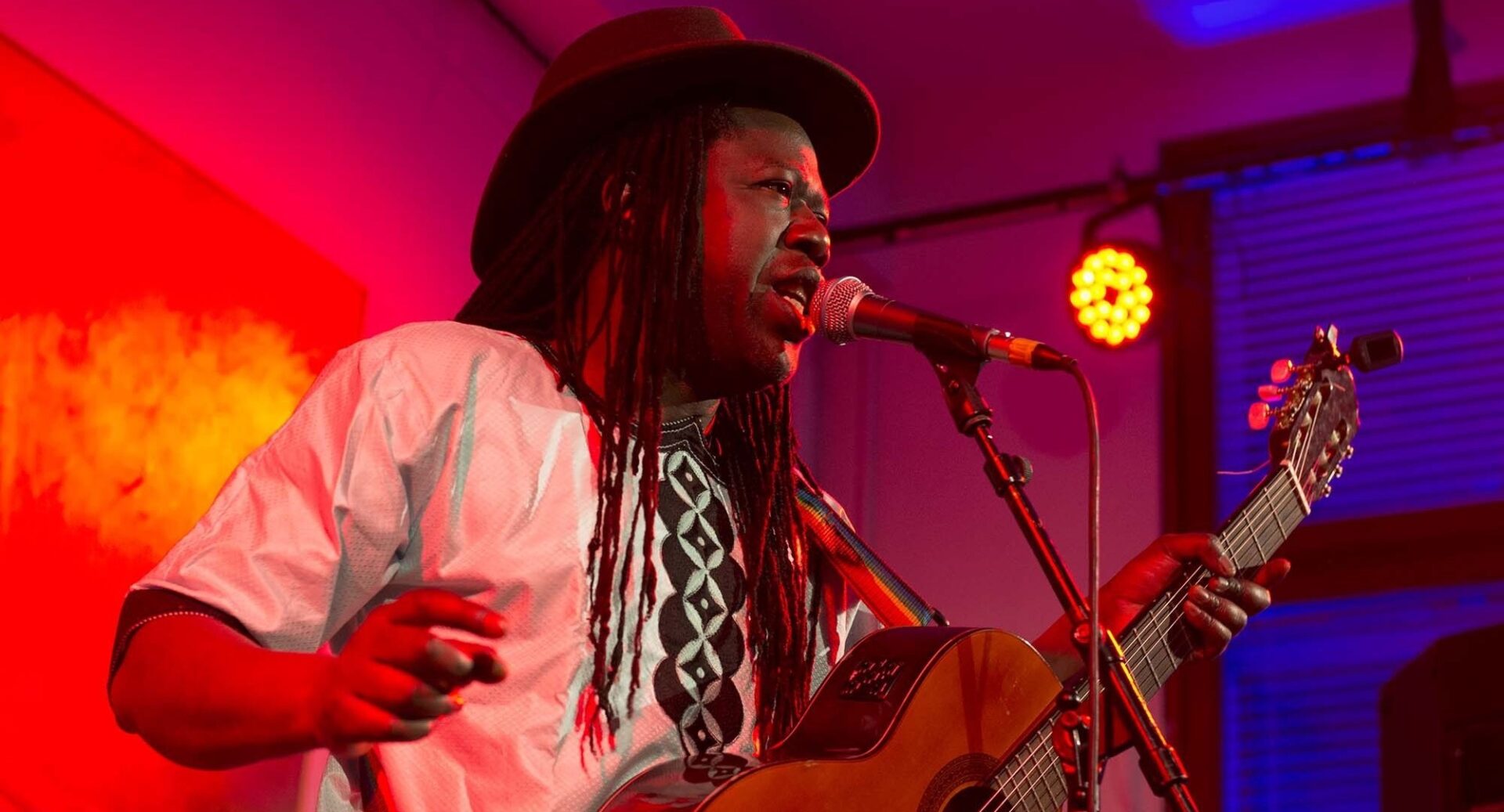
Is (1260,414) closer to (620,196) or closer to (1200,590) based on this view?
(1200,590)

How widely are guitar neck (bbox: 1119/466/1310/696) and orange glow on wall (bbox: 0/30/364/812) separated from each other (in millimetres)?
1654

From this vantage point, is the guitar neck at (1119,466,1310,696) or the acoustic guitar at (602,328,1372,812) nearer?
the acoustic guitar at (602,328,1372,812)

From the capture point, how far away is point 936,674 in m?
2.43

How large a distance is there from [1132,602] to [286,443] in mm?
1414

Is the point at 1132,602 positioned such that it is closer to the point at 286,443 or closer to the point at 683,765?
the point at 683,765

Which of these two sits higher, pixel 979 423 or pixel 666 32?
pixel 666 32

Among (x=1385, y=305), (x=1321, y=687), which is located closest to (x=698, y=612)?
(x=1321, y=687)

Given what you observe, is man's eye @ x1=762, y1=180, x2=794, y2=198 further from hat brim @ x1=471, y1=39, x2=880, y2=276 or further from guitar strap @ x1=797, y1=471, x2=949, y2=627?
guitar strap @ x1=797, y1=471, x2=949, y2=627

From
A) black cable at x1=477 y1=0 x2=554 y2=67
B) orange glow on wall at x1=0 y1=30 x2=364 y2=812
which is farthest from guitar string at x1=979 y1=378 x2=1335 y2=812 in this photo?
black cable at x1=477 y1=0 x2=554 y2=67

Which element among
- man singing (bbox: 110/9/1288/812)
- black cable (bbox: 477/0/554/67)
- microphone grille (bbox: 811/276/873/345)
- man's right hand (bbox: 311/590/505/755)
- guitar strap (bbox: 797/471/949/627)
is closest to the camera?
man's right hand (bbox: 311/590/505/755)

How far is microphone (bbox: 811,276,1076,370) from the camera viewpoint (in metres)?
2.33

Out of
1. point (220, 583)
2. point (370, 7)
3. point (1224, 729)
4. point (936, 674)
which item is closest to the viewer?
point (220, 583)

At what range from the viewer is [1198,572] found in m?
2.89

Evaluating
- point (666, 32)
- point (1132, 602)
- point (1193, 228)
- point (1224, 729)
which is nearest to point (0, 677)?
point (666, 32)
